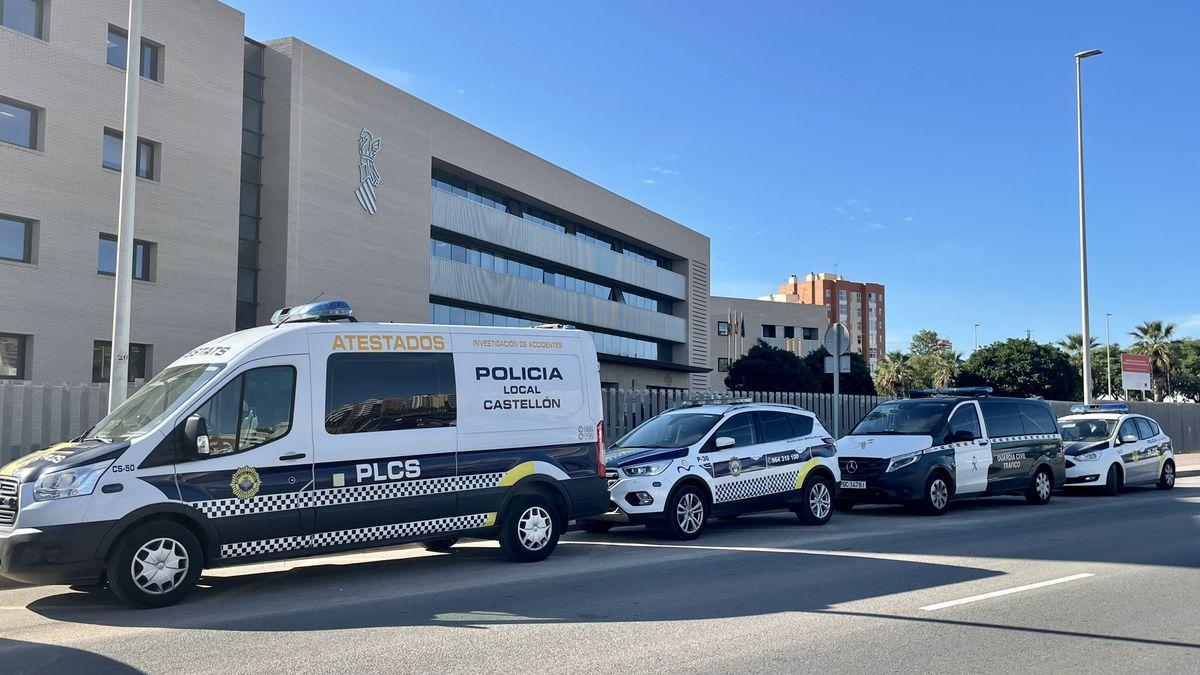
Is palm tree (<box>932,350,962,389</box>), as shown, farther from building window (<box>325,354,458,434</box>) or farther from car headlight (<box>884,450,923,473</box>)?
building window (<box>325,354,458,434</box>)

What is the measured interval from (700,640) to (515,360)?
442cm

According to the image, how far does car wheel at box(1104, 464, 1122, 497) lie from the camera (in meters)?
19.2

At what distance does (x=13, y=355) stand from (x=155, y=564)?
60.2 feet

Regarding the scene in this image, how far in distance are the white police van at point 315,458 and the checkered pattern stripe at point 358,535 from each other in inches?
0.6

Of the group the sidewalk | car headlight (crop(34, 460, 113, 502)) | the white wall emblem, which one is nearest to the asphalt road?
car headlight (crop(34, 460, 113, 502))

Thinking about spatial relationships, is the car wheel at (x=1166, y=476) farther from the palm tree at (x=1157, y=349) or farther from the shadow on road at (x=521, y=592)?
the palm tree at (x=1157, y=349)

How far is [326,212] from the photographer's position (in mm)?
29609

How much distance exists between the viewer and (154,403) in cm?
834

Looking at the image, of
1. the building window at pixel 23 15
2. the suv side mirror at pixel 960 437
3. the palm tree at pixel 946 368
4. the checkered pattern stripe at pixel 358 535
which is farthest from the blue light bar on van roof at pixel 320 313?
the palm tree at pixel 946 368

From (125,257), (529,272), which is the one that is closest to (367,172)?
(529,272)

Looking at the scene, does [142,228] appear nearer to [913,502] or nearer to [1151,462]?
[913,502]

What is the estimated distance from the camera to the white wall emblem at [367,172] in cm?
3092

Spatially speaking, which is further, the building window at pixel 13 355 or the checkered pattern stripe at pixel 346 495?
the building window at pixel 13 355

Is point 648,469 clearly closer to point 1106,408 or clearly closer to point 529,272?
point 1106,408
